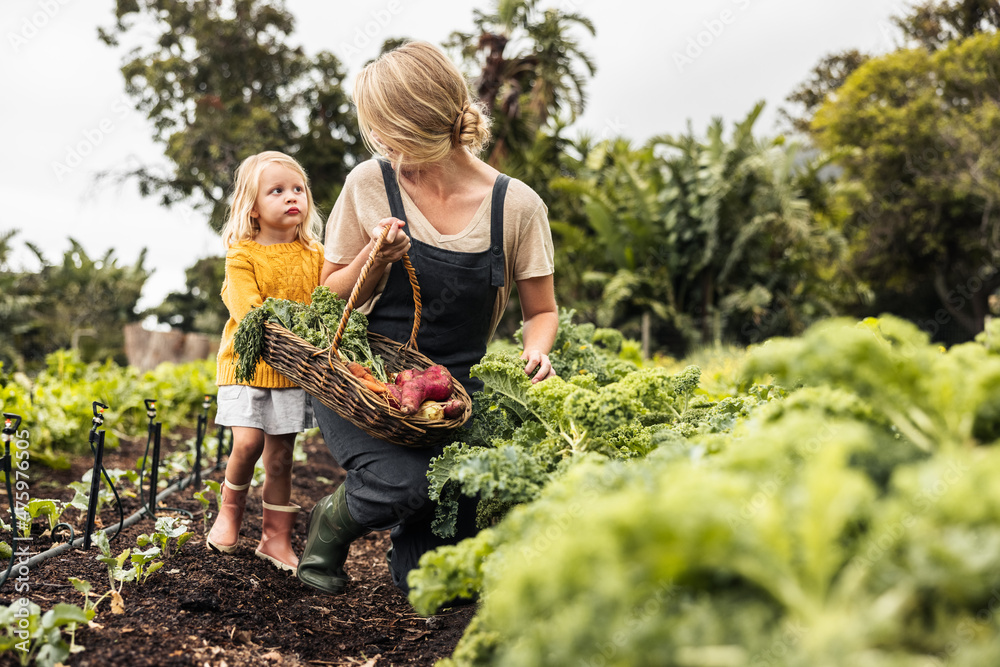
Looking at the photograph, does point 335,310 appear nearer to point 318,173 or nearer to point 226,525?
point 226,525

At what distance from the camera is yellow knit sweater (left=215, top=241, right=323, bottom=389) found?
2.89m

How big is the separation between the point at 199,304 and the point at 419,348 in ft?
60.6

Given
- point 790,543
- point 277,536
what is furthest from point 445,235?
point 790,543

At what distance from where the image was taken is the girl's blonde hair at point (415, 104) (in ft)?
8.27

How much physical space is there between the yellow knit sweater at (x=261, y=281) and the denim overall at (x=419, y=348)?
37cm

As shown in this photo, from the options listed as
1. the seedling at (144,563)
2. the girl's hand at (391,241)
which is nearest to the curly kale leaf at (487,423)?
the girl's hand at (391,241)

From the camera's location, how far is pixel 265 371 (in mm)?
2889

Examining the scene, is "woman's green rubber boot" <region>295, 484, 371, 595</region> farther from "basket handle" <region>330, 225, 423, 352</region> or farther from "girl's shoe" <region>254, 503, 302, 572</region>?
"basket handle" <region>330, 225, 423, 352</region>

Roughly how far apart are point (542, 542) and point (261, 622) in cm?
151

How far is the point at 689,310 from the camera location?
44.1 ft

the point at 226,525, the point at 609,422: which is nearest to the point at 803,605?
the point at 609,422

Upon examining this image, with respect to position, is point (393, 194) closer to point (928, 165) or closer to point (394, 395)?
point (394, 395)

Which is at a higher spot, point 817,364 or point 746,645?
point 817,364

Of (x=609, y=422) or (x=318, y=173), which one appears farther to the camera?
(x=318, y=173)
